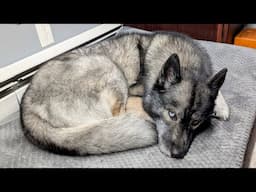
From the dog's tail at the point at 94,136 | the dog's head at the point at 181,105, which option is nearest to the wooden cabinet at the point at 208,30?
the dog's head at the point at 181,105

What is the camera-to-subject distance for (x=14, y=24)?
1.61m

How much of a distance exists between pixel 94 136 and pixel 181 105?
0.43m

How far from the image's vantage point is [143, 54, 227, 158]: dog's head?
1.19 meters

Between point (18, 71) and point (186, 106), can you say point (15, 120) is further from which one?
point (186, 106)

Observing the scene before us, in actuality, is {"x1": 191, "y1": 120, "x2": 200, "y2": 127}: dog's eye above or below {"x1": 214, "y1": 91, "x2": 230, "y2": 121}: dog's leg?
above

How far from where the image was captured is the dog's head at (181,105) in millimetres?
1189

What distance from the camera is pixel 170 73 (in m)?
1.25

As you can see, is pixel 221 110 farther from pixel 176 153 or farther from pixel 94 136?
pixel 94 136

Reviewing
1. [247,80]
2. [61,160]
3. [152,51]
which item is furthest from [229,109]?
[61,160]

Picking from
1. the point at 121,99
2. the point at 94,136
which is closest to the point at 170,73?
the point at 121,99

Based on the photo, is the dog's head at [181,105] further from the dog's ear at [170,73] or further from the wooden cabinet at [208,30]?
the wooden cabinet at [208,30]

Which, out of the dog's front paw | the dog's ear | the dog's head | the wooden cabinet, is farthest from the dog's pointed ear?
the wooden cabinet

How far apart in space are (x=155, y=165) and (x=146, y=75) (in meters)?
0.57

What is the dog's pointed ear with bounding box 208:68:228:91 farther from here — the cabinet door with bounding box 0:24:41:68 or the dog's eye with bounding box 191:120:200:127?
the cabinet door with bounding box 0:24:41:68
